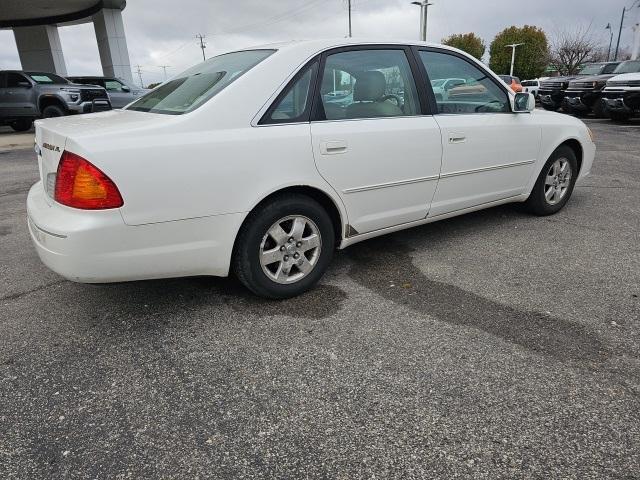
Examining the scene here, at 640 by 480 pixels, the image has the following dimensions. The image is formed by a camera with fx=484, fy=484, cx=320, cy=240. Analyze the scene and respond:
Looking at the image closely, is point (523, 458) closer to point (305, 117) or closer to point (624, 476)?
point (624, 476)

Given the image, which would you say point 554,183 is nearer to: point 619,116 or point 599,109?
point 619,116

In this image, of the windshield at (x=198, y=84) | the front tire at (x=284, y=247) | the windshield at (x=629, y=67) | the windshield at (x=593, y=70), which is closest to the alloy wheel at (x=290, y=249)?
the front tire at (x=284, y=247)

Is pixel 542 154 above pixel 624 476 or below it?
above

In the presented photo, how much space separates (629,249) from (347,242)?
2376mm

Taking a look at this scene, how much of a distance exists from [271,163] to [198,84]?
32.8 inches

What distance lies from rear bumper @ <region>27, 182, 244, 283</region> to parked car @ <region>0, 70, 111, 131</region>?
42.9 feet

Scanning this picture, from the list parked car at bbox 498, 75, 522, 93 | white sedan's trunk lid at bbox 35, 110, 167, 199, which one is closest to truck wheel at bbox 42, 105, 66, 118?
white sedan's trunk lid at bbox 35, 110, 167, 199

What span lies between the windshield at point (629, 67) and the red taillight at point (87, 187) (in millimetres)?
16453

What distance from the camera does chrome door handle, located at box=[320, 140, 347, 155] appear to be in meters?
2.97

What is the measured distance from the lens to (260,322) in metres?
2.85

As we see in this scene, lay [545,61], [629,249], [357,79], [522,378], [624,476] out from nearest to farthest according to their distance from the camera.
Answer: [624,476], [522,378], [357,79], [629,249], [545,61]

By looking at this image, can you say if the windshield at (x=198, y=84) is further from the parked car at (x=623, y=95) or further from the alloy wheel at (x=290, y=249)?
the parked car at (x=623, y=95)

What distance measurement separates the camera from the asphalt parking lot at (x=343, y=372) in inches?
72.5

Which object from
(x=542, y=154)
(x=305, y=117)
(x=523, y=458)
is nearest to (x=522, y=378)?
(x=523, y=458)
